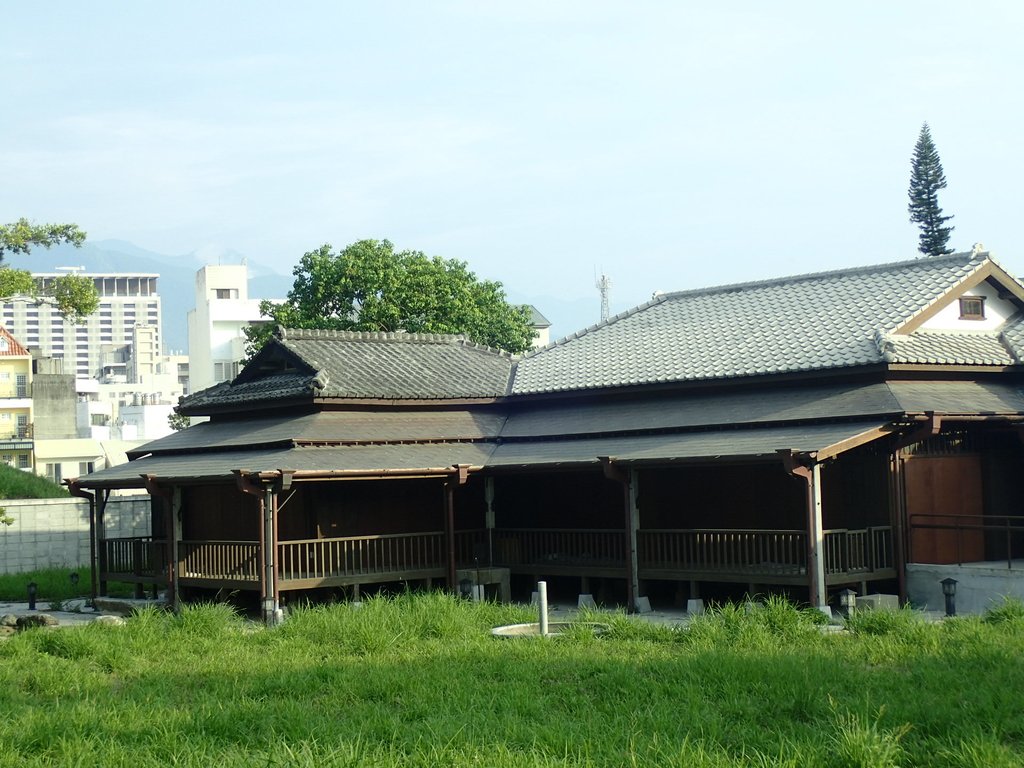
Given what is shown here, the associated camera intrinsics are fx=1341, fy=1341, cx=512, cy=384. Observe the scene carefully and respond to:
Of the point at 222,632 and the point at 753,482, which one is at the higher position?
the point at 753,482

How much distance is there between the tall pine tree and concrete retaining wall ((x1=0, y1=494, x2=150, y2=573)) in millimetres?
29323

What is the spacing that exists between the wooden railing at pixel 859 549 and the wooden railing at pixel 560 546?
3.80 metres

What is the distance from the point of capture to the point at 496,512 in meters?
25.8

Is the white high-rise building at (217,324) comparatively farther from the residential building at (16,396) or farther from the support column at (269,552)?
the support column at (269,552)

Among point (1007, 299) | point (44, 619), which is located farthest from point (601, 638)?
point (1007, 299)

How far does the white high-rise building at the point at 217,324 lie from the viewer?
289 feet

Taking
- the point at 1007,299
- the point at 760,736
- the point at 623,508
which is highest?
the point at 1007,299

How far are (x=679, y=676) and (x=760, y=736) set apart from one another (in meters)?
2.45

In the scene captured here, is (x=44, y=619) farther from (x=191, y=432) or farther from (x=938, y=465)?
(x=938, y=465)

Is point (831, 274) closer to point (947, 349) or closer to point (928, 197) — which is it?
point (947, 349)

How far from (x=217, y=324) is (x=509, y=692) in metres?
78.0

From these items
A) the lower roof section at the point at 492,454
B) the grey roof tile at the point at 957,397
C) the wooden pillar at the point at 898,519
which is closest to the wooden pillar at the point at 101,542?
the lower roof section at the point at 492,454

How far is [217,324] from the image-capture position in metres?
88.2

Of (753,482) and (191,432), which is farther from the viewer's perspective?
(191,432)
